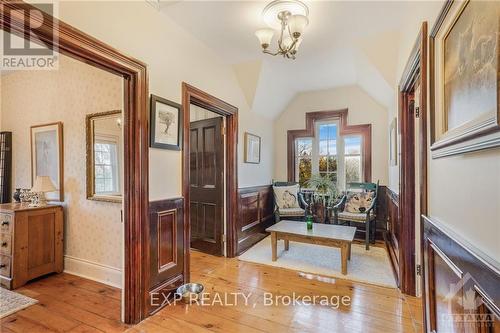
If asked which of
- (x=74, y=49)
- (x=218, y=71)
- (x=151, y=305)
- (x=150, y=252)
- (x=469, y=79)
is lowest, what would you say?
(x=151, y=305)

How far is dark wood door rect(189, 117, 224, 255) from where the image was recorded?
346cm

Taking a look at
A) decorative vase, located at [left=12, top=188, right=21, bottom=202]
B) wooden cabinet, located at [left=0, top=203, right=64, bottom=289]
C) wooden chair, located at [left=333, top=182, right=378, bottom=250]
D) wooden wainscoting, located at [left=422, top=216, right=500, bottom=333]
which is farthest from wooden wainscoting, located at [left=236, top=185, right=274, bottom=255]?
→ decorative vase, located at [left=12, top=188, right=21, bottom=202]

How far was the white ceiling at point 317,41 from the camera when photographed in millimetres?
2195

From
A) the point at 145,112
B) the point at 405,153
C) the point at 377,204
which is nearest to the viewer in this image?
the point at 145,112

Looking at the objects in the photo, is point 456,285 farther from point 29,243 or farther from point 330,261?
Result: point 29,243

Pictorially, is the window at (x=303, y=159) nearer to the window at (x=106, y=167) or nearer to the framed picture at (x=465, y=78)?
the window at (x=106, y=167)

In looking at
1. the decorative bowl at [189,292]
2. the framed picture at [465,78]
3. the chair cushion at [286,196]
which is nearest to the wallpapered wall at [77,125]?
the decorative bowl at [189,292]

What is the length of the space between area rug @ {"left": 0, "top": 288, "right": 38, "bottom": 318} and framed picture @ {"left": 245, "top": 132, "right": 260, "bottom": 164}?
282cm

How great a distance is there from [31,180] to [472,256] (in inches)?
173

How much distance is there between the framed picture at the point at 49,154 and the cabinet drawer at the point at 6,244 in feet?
1.80

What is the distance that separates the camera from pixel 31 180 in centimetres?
328

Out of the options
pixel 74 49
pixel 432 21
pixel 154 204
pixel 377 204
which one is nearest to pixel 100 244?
pixel 154 204

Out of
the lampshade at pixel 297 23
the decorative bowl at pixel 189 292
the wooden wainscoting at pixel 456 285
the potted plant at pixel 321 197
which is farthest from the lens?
the potted plant at pixel 321 197

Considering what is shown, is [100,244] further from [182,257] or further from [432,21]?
[432,21]
